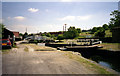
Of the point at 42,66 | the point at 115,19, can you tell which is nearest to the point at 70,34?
the point at 115,19

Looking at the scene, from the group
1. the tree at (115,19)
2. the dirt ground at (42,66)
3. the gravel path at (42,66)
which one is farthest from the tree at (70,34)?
the gravel path at (42,66)

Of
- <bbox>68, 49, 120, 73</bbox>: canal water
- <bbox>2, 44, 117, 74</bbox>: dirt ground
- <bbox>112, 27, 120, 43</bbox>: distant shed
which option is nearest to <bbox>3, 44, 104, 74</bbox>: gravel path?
<bbox>2, 44, 117, 74</bbox>: dirt ground

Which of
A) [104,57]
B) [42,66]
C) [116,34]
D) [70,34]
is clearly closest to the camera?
[42,66]

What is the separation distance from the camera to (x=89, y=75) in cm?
402

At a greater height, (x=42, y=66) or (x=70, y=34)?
(x=70, y=34)

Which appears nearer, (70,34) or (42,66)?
(42,66)

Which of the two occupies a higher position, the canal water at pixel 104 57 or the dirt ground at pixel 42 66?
the dirt ground at pixel 42 66

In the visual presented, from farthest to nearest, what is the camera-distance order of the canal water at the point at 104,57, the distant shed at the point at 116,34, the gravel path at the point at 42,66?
the distant shed at the point at 116,34 < the canal water at the point at 104,57 < the gravel path at the point at 42,66

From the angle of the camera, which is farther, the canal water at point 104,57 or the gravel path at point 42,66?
the canal water at point 104,57

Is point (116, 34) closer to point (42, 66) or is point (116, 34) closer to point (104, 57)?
point (104, 57)

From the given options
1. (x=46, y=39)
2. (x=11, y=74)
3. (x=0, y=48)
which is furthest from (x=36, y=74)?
(x=46, y=39)

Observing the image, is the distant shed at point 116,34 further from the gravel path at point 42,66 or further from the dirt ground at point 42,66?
the gravel path at point 42,66

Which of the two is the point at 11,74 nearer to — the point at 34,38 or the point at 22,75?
the point at 22,75

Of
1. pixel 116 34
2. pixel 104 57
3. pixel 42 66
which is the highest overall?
pixel 116 34
